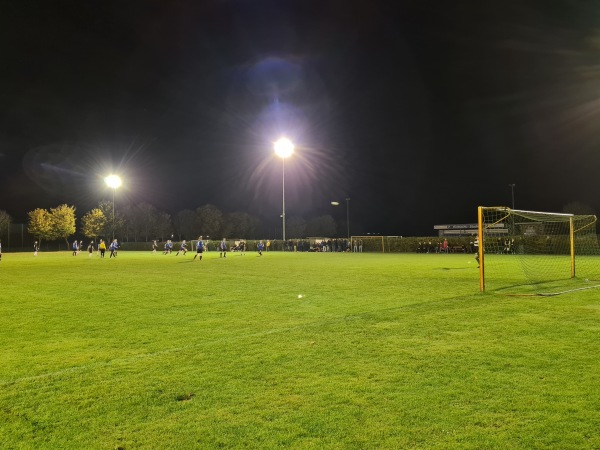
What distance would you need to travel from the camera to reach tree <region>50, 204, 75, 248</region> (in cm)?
8219

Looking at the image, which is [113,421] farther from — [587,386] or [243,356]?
[587,386]

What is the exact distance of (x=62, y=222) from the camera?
82312mm

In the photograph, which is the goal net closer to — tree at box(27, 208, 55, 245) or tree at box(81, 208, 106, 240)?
tree at box(81, 208, 106, 240)

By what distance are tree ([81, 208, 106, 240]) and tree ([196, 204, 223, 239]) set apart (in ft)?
74.4

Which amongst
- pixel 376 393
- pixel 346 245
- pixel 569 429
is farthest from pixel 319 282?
pixel 346 245

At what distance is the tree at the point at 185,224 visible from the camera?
105938 mm

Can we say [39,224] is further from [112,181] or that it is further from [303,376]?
[303,376]

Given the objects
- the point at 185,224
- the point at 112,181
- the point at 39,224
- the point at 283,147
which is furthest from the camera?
the point at 185,224

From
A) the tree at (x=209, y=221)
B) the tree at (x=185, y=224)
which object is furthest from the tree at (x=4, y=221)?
the tree at (x=209, y=221)

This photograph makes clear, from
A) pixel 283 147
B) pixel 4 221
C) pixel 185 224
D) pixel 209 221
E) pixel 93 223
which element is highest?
pixel 283 147

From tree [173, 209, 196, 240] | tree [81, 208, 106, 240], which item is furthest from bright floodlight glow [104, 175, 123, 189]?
tree [173, 209, 196, 240]

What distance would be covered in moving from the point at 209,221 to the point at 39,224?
1372 inches

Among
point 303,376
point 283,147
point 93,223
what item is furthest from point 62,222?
point 303,376

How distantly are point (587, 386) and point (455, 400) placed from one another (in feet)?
5.31
